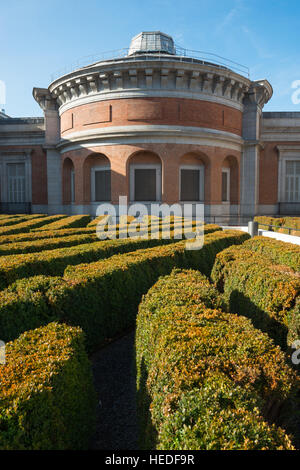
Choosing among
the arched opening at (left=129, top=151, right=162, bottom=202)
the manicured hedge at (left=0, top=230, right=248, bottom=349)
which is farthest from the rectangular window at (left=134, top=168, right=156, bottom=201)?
the manicured hedge at (left=0, top=230, right=248, bottom=349)

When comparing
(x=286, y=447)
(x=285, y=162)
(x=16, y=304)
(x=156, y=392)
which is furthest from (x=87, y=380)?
(x=285, y=162)

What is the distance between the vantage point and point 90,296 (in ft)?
17.8

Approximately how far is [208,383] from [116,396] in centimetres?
226

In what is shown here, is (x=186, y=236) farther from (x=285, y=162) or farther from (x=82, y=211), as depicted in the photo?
(x=285, y=162)

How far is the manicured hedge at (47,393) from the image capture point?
2.46 m

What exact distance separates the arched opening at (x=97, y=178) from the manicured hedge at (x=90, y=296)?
55.2ft

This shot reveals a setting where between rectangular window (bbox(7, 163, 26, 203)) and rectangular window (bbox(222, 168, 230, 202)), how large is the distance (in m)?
17.7

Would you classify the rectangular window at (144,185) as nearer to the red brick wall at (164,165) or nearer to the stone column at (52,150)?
the red brick wall at (164,165)

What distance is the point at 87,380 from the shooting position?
3.70 metres

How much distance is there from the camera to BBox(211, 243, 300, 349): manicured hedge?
193 inches

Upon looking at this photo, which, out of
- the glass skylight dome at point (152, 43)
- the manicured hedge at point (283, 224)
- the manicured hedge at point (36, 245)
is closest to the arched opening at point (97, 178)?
the manicured hedge at point (283, 224)

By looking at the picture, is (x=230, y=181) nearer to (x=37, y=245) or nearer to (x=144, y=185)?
(x=144, y=185)

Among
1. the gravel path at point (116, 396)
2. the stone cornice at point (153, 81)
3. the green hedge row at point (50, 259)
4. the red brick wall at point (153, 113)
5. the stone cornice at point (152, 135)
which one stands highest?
the stone cornice at point (153, 81)
